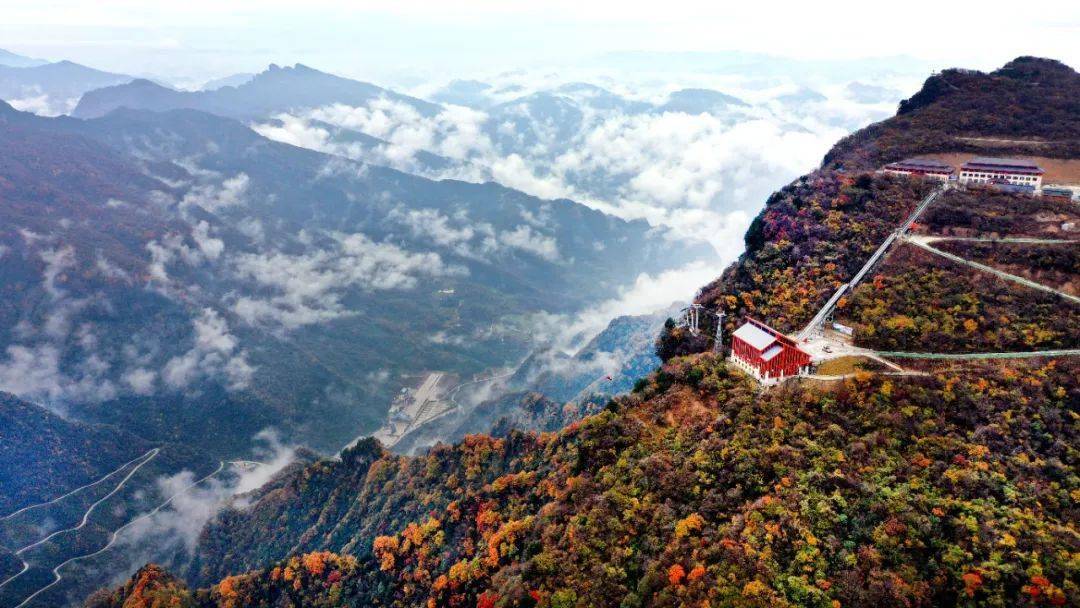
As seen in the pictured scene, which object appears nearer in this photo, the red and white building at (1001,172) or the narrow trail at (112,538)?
the red and white building at (1001,172)

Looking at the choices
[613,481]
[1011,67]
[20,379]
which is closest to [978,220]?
[613,481]

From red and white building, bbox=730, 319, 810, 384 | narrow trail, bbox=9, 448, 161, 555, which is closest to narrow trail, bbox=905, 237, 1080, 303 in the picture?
red and white building, bbox=730, 319, 810, 384

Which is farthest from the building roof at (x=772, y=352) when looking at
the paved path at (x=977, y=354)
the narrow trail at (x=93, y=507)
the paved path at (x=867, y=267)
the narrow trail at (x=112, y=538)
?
the narrow trail at (x=93, y=507)

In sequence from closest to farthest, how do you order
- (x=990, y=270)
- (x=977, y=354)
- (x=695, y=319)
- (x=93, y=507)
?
(x=977, y=354), (x=990, y=270), (x=695, y=319), (x=93, y=507)

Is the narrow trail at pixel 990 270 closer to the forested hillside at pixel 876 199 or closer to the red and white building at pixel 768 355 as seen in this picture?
the forested hillside at pixel 876 199

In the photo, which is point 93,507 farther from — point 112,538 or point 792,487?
point 792,487

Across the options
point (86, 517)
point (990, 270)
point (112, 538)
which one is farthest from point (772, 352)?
point (86, 517)

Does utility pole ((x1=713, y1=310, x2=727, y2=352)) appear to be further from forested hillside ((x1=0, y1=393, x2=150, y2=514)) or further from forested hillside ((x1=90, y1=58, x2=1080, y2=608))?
forested hillside ((x1=0, y1=393, x2=150, y2=514))
